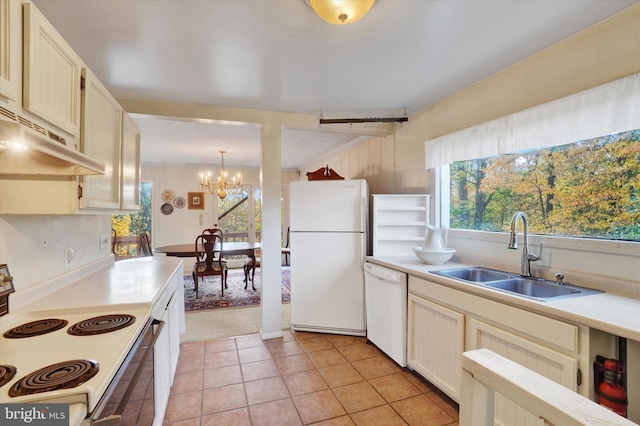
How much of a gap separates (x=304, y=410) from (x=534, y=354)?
1.39m

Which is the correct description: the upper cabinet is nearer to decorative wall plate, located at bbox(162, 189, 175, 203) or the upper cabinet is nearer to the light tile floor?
the light tile floor

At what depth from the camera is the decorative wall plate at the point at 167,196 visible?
6285mm

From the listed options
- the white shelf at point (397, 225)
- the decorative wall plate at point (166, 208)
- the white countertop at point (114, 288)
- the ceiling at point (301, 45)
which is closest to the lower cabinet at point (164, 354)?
the white countertop at point (114, 288)

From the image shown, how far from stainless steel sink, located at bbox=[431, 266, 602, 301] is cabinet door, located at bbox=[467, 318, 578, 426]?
0.76ft

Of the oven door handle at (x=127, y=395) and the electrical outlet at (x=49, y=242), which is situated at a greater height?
the electrical outlet at (x=49, y=242)

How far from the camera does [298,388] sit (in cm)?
224

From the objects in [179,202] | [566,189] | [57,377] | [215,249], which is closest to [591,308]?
[566,189]

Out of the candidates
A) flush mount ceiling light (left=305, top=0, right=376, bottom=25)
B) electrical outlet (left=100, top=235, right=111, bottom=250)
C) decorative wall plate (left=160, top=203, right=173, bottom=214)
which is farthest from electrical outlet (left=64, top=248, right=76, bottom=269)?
decorative wall plate (left=160, top=203, right=173, bottom=214)

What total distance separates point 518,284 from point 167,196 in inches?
246

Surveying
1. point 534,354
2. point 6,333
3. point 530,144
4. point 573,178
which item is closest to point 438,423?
point 534,354

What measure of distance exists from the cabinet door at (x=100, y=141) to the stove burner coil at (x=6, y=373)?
0.80 metres

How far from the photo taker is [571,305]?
140cm

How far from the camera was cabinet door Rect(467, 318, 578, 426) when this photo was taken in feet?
4.39

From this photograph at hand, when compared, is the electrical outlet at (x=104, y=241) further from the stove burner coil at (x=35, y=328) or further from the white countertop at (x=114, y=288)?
the stove burner coil at (x=35, y=328)
